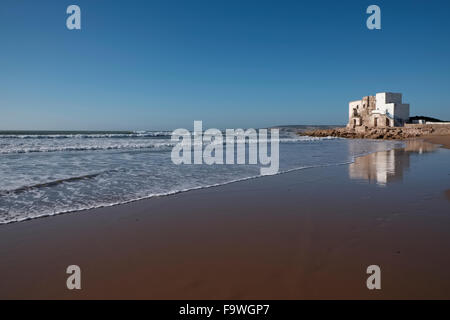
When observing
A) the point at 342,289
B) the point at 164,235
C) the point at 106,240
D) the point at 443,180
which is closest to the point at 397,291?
the point at 342,289

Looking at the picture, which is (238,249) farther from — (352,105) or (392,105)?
(352,105)

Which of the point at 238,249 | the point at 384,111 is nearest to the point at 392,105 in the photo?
the point at 384,111

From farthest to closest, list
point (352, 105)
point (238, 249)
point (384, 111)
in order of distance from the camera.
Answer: point (352, 105) → point (384, 111) → point (238, 249)

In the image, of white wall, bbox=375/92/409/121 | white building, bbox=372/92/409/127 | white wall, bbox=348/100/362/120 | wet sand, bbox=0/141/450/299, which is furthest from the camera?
white wall, bbox=348/100/362/120

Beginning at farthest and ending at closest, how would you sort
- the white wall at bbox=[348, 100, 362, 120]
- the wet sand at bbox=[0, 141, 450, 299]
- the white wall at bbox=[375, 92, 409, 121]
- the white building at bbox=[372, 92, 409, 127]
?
the white wall at bbox=[348, 100, 362, 120] < the white wall at bbox=[375, 92, 409, 121] < the white building at bbox=[372, 92, 409, 127] < the wet sand at bbox=[0, 141, 450, 299]

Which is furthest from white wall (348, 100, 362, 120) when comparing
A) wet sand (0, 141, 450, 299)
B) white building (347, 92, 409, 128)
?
wet sand (0, 141, 450, 299)

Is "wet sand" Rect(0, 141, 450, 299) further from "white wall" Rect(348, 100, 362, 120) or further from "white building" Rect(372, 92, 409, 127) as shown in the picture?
"white wall" Rect(348, 100, 362, 120)

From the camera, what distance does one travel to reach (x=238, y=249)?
2.79 meters

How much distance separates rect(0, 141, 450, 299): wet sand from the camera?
2.10 metres

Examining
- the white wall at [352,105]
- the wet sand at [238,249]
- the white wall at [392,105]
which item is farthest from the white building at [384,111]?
the wet sand at [238,249]

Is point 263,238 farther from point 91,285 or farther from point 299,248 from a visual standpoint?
point 91,285

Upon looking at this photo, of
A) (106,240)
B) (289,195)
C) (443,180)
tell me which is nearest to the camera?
(106,240)
